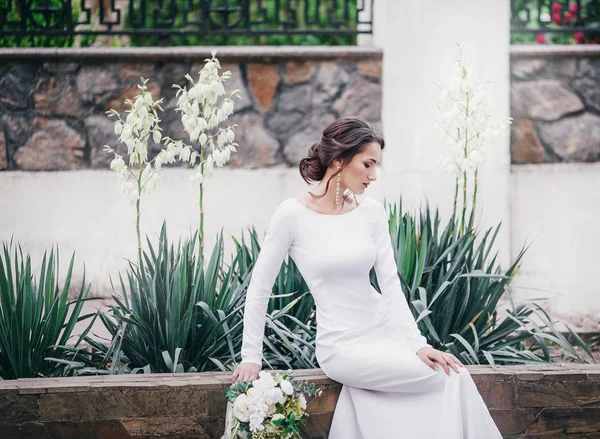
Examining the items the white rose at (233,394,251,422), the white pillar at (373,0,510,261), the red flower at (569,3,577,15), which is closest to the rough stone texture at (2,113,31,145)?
the white pillar at (373,0,510,261)

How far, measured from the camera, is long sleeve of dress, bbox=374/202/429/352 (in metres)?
4.07

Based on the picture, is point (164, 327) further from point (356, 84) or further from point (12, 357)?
point (356, 84)

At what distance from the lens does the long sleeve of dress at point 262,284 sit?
3.94 meters

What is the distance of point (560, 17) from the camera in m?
7.70

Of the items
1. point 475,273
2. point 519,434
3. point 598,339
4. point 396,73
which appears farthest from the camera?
point 396,73

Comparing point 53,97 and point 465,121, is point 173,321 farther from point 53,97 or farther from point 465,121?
point 53,97

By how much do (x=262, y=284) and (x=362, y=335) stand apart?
472 millimetres

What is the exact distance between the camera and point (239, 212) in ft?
24.2

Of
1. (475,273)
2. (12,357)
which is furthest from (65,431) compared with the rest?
(475,273)

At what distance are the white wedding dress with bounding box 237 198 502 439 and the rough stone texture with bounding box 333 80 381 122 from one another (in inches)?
127

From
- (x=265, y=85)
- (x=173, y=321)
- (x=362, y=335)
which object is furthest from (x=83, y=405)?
(x=265, y=85)

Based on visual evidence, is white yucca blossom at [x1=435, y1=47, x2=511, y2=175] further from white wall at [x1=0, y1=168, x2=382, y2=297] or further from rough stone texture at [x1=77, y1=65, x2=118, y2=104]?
rough stone texture at [x1=77, y1=65, x2=118, y2=104]

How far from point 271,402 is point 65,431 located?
3.44 ft

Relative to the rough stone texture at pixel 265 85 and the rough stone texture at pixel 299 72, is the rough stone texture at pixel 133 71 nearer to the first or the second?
the rough stone texture at pixel 265 85
